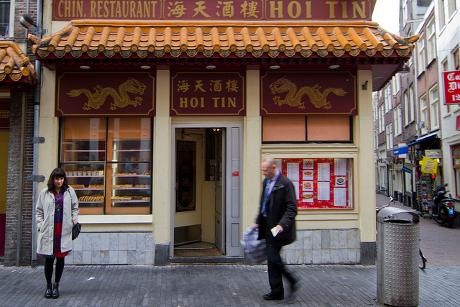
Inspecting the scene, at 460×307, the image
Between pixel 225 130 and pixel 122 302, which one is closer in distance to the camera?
pixel 122 302

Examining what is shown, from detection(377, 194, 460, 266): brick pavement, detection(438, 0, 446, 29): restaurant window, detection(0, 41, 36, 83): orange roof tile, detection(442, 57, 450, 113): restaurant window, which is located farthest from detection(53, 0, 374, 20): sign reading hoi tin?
detection(438, 0, 446, 29): restaurant window

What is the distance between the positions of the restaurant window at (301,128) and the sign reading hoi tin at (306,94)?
0.18 meters

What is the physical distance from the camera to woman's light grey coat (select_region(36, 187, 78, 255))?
5.88 metres

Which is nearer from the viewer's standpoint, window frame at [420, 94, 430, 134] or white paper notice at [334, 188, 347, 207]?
white paper notice at [334, 188, 347, 207]

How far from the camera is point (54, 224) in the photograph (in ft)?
19.5

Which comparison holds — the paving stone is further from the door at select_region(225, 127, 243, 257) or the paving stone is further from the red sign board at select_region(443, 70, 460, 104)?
the red sign board at select_region(443, 70, 460, 104)

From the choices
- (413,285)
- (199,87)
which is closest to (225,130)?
(199,87)

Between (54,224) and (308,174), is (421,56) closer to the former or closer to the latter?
(308,174)

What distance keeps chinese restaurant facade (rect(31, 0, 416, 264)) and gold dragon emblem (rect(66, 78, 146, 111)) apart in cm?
2

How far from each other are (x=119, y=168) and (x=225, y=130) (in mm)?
2080

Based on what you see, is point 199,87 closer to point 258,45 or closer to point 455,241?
point 258,45

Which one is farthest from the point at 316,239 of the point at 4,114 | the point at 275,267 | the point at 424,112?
the point at 424,112

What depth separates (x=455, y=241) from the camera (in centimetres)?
1274

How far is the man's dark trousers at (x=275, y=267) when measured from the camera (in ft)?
18.8
